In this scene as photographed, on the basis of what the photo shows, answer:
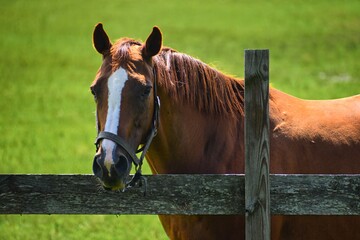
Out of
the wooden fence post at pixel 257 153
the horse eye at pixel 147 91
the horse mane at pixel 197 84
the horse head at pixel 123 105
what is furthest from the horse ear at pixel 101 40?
the wooden fence post at pixel 257 153

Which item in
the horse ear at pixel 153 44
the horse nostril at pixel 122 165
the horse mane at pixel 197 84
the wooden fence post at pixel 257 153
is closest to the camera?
the wooden fence post at pixel 257 153

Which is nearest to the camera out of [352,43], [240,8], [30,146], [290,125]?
[290,125]

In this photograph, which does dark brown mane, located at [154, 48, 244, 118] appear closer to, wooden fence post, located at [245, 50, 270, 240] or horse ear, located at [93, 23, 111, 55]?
horse ear, located at [93, 23, 111, 55]

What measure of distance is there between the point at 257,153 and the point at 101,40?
1.51 metres

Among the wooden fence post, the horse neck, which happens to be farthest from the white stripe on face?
the wooden fence post

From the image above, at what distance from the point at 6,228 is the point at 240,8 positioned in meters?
26.9

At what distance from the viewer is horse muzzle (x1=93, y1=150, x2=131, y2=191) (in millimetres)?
4449

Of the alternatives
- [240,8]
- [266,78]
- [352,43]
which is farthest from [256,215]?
[240,8]

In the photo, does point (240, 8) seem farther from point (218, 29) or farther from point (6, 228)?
point (6, 228)

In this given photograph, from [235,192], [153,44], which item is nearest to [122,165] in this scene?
[235,192]

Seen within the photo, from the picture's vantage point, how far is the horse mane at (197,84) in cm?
537

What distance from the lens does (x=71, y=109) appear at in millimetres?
19391

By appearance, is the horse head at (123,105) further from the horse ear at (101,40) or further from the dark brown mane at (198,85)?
the dark brown mane at (198,85)

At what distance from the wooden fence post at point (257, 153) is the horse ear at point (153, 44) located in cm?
95
